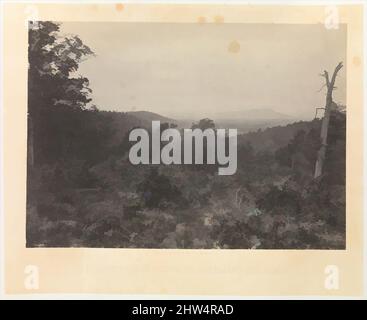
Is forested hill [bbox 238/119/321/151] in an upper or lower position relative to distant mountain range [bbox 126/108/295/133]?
lower

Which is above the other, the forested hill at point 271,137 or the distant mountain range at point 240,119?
the distant mountain range at point 240,119

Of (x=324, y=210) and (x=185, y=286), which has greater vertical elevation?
(x=324, y=210)

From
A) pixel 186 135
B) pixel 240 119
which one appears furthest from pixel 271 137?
pixel 186 135

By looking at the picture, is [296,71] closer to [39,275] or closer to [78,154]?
[78,154]

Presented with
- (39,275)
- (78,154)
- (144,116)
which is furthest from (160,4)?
(39,275)

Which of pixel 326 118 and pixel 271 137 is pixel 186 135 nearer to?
pixel 271 137

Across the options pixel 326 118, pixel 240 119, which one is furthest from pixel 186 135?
pixel 326 118
